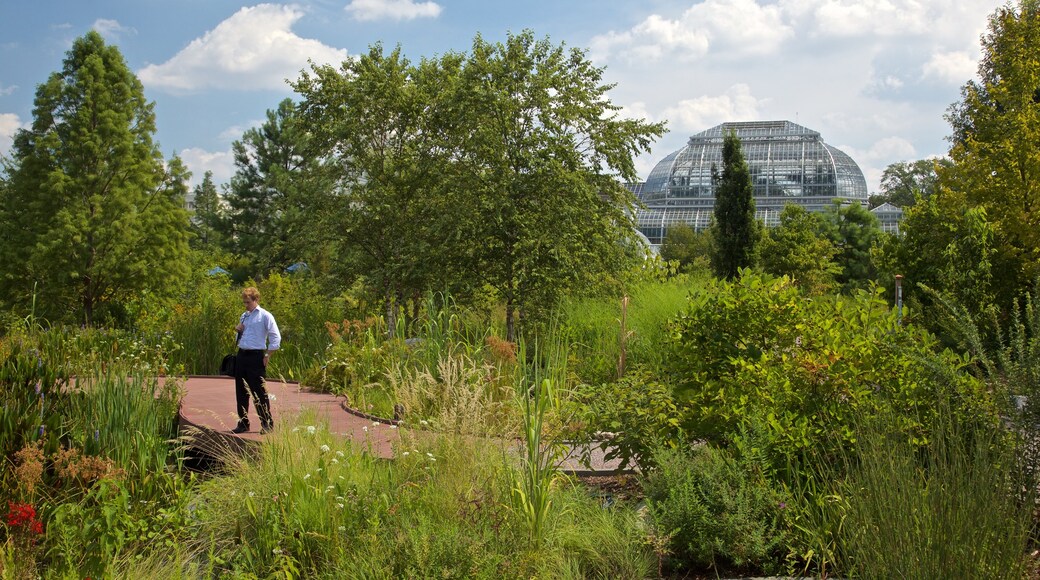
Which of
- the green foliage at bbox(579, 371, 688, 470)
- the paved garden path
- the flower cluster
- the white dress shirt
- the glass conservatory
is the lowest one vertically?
the paved garden path

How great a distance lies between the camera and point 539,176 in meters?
12.2

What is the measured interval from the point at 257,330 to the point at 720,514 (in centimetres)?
478

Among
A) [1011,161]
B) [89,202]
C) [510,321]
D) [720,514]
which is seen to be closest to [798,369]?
[720,514]

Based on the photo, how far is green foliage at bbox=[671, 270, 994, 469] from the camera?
457 cm

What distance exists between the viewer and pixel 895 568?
10.5 feet

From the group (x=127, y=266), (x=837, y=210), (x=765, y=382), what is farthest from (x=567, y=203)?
(x=837, y=210)

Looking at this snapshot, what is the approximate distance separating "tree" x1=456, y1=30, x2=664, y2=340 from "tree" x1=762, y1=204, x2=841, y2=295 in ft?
50.6

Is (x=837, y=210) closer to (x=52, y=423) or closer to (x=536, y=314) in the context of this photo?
(x=536, y=314)

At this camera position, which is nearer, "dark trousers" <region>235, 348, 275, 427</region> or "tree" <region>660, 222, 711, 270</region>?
"dark trousers" <region>235, 348, 275, 427</region>

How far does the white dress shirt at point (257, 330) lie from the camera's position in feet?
24.7

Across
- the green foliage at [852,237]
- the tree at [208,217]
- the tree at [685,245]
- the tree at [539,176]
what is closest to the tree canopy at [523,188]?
the tree at [539,176]

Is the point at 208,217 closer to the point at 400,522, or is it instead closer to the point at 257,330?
the point at 257,330

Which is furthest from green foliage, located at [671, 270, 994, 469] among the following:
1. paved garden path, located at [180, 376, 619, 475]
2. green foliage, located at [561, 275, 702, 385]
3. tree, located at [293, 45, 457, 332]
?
tree, located at [293, 45, 457, 332]

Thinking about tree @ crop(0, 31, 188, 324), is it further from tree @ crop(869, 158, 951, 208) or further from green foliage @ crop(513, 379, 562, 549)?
tree @ crop(869, 158, 951, 208)
